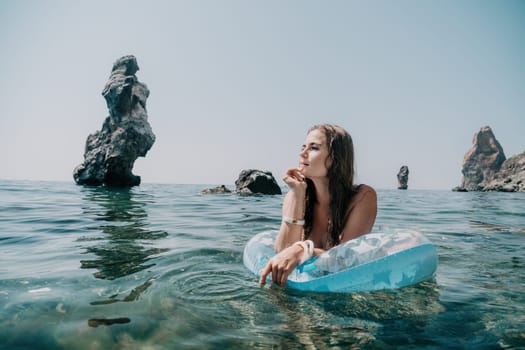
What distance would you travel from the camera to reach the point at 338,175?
407 cm

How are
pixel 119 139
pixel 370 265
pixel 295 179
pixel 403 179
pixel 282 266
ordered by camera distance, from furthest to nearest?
pixel 403 179 < pixel 119 139 < pixel 295 179 < pixel 282 266 < pixel 370 265

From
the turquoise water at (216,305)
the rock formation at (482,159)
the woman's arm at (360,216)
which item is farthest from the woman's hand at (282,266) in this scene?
the rock formation at (482,159)

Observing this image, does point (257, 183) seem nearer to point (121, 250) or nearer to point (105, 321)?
point (121, 250)

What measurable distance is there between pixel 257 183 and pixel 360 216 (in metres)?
21.9

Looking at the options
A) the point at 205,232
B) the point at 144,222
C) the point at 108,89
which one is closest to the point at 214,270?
the point at 205,232

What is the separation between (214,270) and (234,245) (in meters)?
→ 1.85

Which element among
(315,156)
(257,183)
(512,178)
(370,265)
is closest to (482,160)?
(512,178)

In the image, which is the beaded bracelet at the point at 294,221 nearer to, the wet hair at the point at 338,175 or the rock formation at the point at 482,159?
the wet hair at the point at 338,175

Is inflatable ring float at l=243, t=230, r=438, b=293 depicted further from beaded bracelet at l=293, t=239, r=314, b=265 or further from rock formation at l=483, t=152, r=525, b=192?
rock formation at l=483, t=152, r=525, b=192

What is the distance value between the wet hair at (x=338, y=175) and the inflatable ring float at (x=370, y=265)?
2.27ft

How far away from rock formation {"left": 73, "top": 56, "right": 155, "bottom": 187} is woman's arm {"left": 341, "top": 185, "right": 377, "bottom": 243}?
37.5 m

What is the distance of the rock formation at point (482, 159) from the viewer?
417ft

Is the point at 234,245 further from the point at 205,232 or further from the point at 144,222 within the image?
the point at 144,222

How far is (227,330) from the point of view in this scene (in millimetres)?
2504
